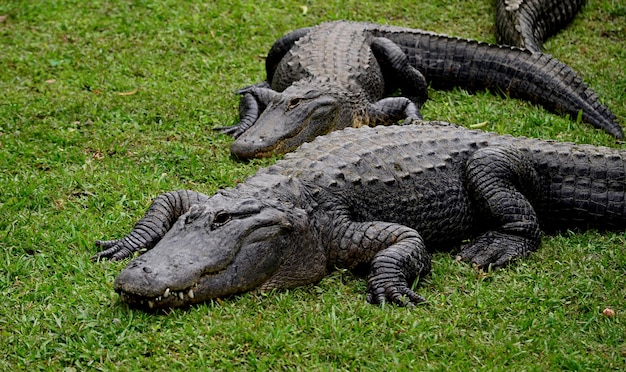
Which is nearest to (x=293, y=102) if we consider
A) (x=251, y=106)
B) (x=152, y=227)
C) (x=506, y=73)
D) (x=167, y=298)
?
(x=251, y=106)

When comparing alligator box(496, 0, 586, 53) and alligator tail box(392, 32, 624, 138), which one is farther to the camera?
alligator box(496, 0, 586, 53)

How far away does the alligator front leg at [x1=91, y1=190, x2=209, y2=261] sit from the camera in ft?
16.0

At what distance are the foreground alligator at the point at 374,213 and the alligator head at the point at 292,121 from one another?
1.20 m

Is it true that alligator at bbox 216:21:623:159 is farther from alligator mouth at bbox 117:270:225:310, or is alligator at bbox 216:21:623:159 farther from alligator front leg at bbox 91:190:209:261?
alligator mouth at bbox 117:270:225:310

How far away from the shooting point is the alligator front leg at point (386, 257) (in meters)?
4.53

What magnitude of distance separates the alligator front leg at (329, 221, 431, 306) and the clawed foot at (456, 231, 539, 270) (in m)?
0.39

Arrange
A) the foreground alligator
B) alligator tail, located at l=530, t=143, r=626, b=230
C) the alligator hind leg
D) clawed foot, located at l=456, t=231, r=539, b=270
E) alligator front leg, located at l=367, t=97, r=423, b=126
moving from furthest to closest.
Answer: alligator front leg, located at l=367, t=97, r=423, b=126 → alligator tail, located at l=530, t=143, r=626, b=230 → the alligator hind leg → clawed foot, located at l=456, t=231, r=539, b=270 → the foreground alligator

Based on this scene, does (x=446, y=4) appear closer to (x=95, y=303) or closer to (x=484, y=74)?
(x=484, y=74)

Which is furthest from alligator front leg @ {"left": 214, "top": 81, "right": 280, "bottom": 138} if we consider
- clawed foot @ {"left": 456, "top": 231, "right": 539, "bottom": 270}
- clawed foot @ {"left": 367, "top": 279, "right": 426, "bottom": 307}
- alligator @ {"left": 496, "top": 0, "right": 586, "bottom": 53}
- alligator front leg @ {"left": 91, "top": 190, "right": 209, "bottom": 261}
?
clawed foot @ {"left": 367, "top": 279, "right": 426, "bottom": 307}

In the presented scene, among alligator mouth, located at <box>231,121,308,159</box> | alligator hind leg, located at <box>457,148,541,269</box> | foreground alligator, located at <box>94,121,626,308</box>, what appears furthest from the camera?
alligator mouth, located at <box>231,121,308,159</box>

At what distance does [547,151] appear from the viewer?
5504mm

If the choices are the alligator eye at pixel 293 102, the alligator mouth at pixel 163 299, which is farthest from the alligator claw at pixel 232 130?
the alligator mouth at pixel 163 299

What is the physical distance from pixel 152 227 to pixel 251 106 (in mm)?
2572

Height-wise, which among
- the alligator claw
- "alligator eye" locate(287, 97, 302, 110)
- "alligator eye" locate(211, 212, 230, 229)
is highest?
"alligator eye" locate(211, 212, 230, 229)
